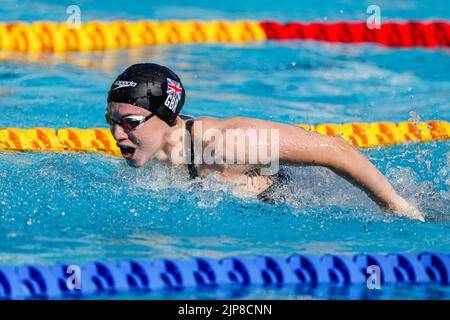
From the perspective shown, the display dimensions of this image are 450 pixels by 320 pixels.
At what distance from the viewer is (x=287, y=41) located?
7.31 meters

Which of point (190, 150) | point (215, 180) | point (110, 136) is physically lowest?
point (215, 180)

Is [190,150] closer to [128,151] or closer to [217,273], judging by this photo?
[128,151]

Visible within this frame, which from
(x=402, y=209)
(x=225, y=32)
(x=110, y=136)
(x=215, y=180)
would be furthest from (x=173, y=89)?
(x=225, y=32)

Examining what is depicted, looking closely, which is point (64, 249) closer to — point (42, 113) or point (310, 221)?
point (310, 221)

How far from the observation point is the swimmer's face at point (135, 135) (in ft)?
11.8

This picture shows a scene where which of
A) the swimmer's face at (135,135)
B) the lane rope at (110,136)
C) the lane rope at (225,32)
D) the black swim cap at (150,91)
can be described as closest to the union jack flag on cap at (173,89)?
the black swim cap at (150,91)

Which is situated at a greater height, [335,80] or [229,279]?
[335,80]

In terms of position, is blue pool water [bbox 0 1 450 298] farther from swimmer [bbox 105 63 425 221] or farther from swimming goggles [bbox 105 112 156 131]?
swimming goggles [bbox 105 112 156 131]

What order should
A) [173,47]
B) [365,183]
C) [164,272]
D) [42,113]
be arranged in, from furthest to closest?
[173,47], [42,113], [365,183], [164,272]

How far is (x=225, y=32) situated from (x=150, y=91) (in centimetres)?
387

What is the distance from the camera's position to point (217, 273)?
3260 millimetres
